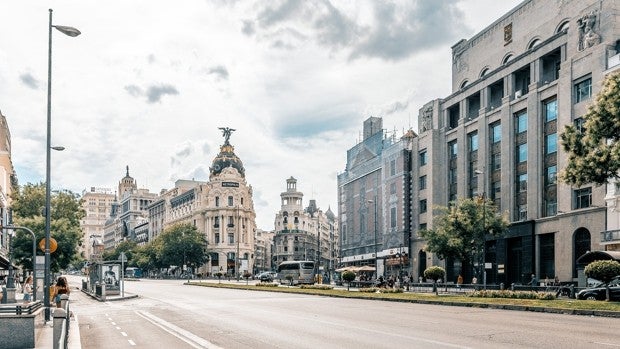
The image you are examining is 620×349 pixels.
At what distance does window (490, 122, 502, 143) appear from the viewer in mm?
66375

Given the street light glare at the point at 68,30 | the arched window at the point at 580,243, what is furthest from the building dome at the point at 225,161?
the street light glare at the point at 68,30

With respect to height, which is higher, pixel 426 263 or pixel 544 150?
pixel 544 150

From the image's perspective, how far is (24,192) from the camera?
252ft

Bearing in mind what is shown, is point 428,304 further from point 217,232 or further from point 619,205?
point 217,232

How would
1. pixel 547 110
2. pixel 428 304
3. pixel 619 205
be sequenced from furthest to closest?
pixel 547 110 → pixel 619 205 → pixel 428 304

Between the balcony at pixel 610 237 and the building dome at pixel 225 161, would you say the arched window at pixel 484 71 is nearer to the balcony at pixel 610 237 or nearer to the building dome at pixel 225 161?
the balcony at pixel 610 237

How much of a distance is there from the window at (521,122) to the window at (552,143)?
13.8ft

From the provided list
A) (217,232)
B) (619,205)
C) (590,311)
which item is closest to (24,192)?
(619,205)

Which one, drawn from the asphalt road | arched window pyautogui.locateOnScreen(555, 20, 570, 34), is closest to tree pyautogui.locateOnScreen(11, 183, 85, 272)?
the asphalt road

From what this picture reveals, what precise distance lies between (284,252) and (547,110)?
447ft

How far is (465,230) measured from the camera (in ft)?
192

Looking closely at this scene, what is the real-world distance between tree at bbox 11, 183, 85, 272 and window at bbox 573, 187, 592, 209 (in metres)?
40.0

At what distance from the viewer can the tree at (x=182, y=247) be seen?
138250 mm

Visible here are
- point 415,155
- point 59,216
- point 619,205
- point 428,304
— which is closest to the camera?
point 428,304
